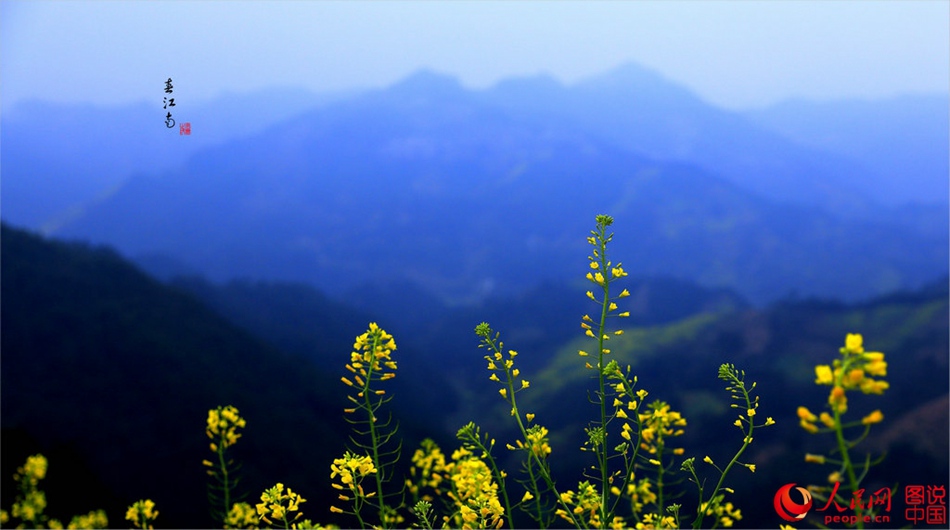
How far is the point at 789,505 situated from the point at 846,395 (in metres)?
3.19

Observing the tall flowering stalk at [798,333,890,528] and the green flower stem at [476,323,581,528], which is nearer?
the tall flowering stalk at [798,333,890,528]

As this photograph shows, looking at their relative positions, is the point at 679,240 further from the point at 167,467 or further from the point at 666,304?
the point at 167,467

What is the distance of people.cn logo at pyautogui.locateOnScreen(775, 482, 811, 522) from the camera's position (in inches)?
178

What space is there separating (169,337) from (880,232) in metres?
162

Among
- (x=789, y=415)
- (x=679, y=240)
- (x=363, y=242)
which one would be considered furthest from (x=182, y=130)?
(x=679, y=240)

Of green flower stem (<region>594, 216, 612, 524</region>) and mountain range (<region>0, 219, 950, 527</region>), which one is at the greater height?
green flower stem (<region>594, 216, 612, 524</region>)

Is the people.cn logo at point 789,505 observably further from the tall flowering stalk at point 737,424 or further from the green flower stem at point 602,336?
the green flower stem at point 602,336

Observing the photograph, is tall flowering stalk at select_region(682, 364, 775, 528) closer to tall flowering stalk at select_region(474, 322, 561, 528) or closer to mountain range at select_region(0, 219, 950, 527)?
tall flowering stalk at select_region(474, 322, 561, 528)

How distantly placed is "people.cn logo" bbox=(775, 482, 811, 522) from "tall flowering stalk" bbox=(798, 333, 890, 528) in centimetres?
280

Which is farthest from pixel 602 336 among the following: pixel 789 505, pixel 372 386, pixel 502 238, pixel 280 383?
pixel 502 238

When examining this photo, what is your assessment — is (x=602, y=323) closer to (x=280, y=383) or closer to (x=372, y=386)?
(x=372, y=386)

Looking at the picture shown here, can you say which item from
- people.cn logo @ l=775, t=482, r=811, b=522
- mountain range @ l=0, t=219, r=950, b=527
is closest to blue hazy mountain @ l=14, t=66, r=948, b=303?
mountain range @ l=0, t=219, r=950, b=527

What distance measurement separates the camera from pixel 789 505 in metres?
4.80

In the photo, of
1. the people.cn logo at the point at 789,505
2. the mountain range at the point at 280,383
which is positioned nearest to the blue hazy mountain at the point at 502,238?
the mountain range at the point at 280,383
